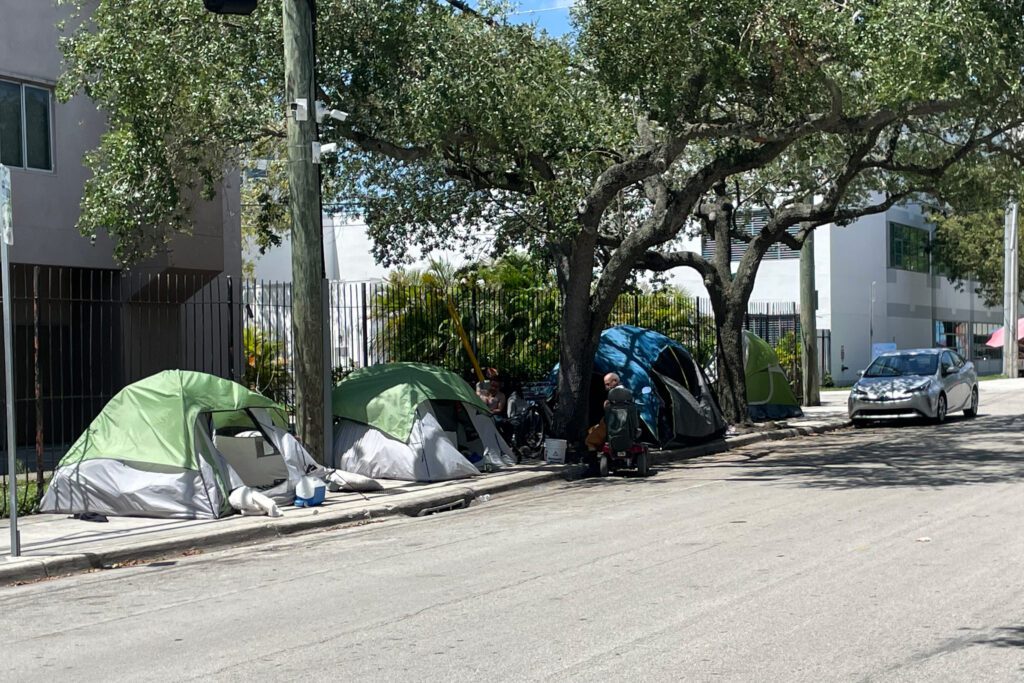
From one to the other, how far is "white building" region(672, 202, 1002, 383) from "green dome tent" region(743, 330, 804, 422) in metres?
13.2

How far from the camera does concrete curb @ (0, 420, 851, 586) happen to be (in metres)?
10.3

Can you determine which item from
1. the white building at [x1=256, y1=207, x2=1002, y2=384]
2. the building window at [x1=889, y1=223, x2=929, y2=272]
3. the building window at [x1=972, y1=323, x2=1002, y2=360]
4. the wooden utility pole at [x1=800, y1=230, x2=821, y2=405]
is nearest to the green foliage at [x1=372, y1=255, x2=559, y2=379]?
the wooden utility pole at [x1=800, y1=230, x2=821, y2=405]

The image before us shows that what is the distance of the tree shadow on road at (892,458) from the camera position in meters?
15.2

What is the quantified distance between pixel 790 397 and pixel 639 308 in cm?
387

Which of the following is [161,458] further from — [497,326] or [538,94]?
[497,326]

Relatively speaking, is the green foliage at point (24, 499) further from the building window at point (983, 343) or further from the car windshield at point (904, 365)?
the building window at point (983, 343)

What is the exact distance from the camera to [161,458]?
1315 cm

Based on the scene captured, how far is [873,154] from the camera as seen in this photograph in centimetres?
2356

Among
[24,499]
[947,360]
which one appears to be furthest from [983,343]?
[24,499]

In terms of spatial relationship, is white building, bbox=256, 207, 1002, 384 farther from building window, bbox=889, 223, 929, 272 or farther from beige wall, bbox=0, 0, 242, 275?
beige wall, bbox=0, 0, 242, 275

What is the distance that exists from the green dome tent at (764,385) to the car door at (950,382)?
121 inches

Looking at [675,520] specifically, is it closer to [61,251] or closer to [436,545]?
[436,545]

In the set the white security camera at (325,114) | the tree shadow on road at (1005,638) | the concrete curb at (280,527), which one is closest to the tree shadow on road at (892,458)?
the concrete curb at (280,527)

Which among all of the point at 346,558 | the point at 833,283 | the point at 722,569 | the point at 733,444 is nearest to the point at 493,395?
the point at 733,444
